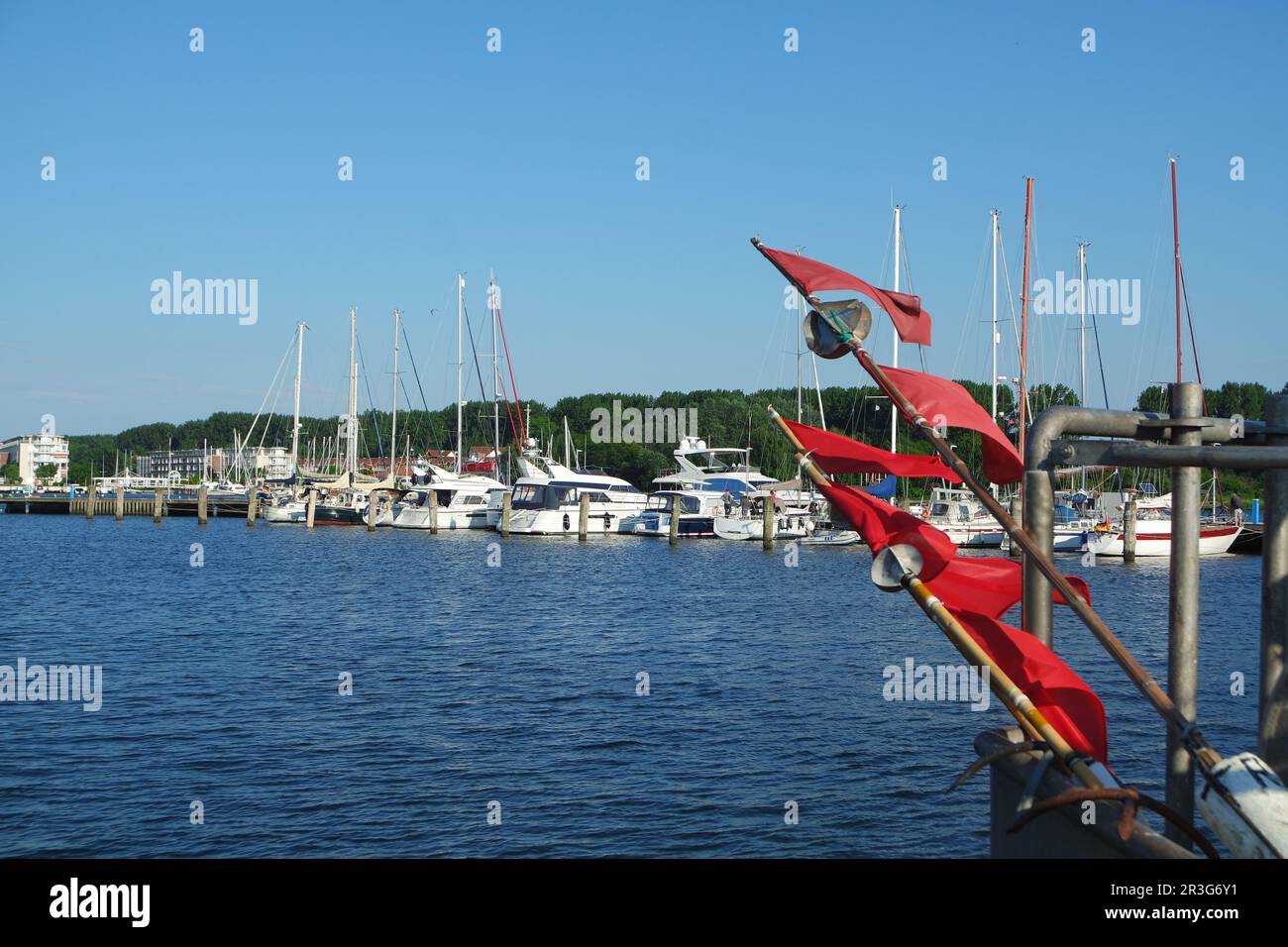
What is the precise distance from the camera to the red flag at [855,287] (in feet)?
19.7

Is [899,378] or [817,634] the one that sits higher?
[899,378]

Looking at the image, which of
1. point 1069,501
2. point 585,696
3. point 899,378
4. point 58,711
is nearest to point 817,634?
point 585,696

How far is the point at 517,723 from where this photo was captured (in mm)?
20062

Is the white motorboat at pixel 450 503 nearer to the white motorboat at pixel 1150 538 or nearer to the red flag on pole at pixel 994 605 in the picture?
the white motorboat at pixel 1150 538

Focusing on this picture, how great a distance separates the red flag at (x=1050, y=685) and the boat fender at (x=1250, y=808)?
2.50ft

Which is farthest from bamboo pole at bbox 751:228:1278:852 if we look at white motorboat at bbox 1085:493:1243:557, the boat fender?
white motorboat at bbox 1085:493:1243:557

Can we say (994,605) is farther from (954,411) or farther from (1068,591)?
(954,411)

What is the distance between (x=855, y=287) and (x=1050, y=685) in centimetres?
210

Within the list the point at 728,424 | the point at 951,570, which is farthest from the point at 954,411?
the point at 728,424

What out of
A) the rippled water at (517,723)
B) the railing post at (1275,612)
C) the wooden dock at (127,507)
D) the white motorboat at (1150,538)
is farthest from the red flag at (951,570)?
the wooden dock at (127,507)

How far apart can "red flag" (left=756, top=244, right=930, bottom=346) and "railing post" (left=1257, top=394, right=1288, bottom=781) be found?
5.88ft
